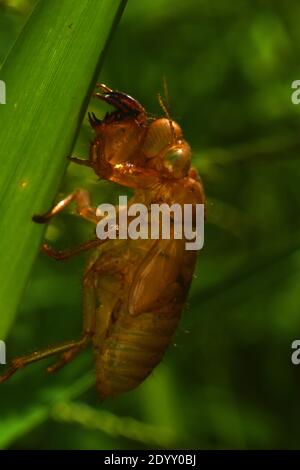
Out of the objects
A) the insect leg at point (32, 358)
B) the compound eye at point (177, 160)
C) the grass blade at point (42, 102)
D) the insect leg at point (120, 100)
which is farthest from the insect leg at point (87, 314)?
the grass blade at point (42, 102)

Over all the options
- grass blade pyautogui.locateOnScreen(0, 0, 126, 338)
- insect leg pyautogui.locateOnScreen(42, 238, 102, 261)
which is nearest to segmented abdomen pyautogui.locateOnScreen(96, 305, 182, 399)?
insect leg pyautogui.locateOnScreen(42, 238, 102, 261)

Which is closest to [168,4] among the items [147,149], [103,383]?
[147,149]

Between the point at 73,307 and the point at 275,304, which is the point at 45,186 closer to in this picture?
the point at 73,307

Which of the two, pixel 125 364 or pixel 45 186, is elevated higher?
pixel 45 186

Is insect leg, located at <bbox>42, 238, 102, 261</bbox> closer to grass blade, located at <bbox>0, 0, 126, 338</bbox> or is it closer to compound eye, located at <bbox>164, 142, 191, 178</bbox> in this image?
compound eye, located at <bbox>164, 142, 191, 178</bbox>

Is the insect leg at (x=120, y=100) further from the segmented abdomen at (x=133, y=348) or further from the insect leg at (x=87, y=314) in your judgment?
the segmented abdomen at (x=133, y=348)

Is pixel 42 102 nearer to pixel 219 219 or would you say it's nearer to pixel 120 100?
pixel 120 100
